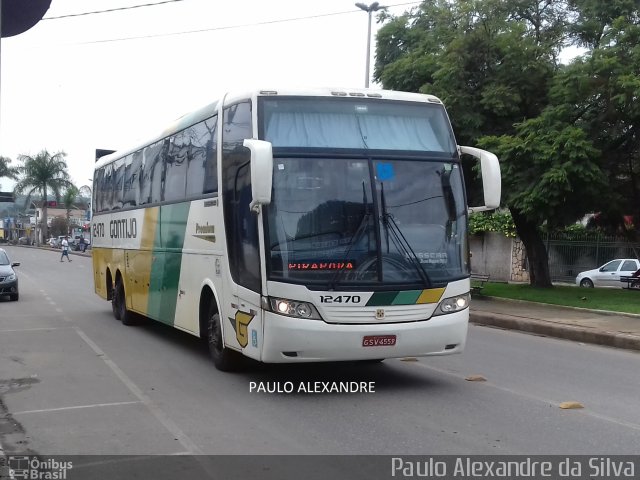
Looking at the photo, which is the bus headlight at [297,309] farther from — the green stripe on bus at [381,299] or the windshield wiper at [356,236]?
the green stripe on bus at [381,299]

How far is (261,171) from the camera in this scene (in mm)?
7184

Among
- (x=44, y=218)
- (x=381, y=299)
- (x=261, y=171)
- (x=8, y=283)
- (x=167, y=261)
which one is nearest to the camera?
(x=261, y=171)

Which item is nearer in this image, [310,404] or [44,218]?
[310,404]

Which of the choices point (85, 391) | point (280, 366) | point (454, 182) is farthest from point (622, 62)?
point (85, 391)

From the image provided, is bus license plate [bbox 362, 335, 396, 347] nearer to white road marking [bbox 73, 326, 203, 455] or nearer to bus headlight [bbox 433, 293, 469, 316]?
bus headlight [bbox 433, 293, 469, 316]

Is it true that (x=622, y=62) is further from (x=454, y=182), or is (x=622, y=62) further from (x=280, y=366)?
(x=280, y=366)

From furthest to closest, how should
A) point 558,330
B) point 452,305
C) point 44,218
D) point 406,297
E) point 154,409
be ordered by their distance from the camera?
point 44,218 < point 558,330 < point 452,305 < point 406,297 < point 154,409

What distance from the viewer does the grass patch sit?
17078 mm

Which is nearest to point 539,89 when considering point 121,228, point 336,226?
point 121,228

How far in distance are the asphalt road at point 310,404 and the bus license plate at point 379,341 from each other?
609mm

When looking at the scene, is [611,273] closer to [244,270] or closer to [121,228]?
[121,228]

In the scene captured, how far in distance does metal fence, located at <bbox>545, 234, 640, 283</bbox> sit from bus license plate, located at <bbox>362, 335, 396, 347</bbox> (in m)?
22.2

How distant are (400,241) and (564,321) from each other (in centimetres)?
848
